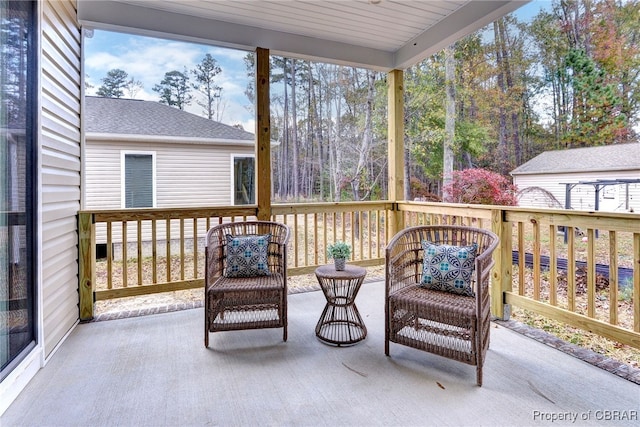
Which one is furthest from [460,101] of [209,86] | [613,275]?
[613,275]

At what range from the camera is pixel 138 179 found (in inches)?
238

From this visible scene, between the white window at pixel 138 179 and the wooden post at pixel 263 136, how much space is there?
137 inches

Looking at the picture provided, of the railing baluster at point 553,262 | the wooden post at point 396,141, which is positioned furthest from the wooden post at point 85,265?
the railing baluster at point 553,262

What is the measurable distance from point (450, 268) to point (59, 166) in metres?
2.96

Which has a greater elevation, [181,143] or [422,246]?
[181,143]

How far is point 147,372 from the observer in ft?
6.77

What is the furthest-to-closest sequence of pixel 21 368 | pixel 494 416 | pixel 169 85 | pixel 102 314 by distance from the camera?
pixel 169 85
pixel 102 314
pixel 21 368
pixel 494 416

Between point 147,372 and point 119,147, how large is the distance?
5.11m

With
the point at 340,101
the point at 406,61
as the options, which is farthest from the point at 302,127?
the point at 406,61

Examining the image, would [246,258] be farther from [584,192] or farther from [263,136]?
[584,192]

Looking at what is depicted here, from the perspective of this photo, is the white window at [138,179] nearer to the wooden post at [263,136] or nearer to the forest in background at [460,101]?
the forest in background at [460,101]

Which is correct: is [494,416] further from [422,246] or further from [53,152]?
[53,152]

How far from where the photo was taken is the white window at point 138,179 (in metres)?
5.94

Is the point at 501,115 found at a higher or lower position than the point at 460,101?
lower
